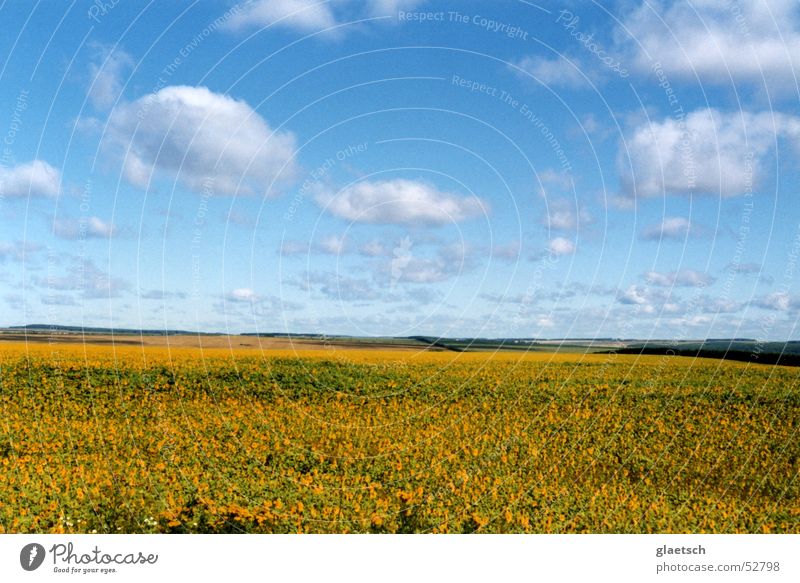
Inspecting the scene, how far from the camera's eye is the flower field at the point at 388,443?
9.92 m

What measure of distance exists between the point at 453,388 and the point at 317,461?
7.49 metres

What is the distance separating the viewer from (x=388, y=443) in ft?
46.0

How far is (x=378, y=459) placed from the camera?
12859 millimetres
